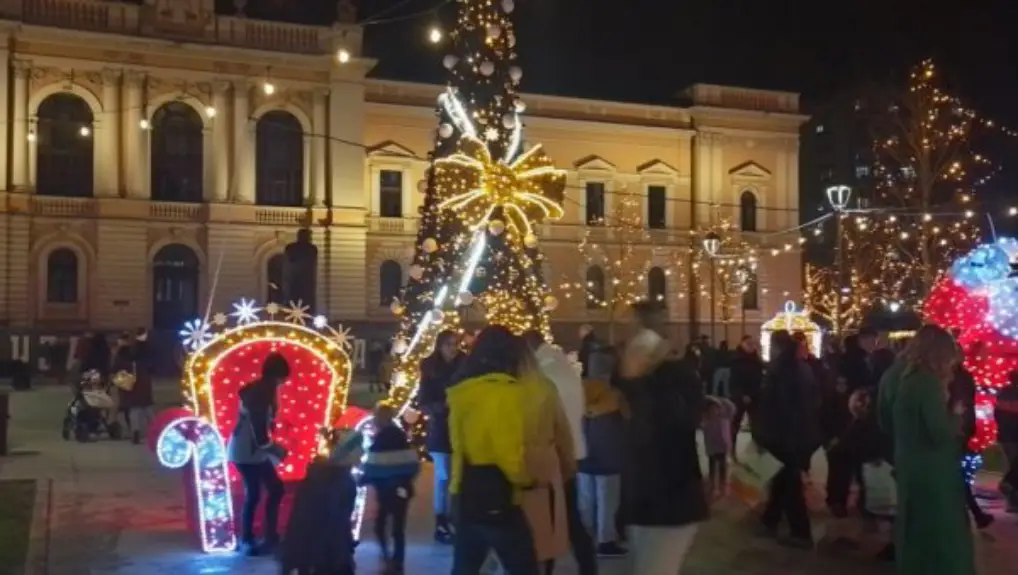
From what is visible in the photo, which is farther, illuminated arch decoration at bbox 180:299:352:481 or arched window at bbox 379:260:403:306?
arched window at bbox 379:260:403:306

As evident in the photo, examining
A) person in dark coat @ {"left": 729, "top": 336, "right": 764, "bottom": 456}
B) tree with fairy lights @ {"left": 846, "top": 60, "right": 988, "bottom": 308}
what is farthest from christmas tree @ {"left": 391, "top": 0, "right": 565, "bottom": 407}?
tree with fairy lights @ {"left": 846, "top": 60, "right": 988, "bottom": 308}

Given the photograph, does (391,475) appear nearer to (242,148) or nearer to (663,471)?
(663,471)

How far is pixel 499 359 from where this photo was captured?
5828 mm

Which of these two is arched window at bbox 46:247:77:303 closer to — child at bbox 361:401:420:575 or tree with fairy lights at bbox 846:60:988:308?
tree with fairy lights at bbox 846:60:988:308

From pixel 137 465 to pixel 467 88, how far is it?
6.68m

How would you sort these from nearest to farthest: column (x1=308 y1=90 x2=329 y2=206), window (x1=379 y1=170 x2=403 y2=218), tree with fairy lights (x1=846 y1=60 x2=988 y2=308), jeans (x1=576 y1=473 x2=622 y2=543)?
jeans (x1=576 y1=473 x2=622 y2=543), tree with fairy lights (x1=846 y1=60 x2=988 y2=308), column (x1=308 y1=90 x2=329 y2=206), window (x1=379 y1=170 x2=403 y2=218)

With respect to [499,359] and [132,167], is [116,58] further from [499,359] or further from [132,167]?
[499,359]

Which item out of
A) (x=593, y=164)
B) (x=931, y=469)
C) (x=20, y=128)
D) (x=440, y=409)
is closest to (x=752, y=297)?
(x=593, y=164)

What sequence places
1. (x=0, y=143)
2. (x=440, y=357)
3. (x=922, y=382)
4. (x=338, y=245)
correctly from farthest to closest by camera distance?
1. (x=338, y=245)
2. (x=0, y=143)
3. (x=440, y=357)
4. (x=922, y=382)

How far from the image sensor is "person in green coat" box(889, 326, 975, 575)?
6.62 meters

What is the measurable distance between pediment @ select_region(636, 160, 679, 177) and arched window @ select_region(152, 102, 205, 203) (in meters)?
18.1

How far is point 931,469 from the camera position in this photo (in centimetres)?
666

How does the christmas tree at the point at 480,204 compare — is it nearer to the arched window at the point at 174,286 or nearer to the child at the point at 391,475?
the child at the point at 391,475

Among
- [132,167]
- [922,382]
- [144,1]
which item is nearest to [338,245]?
[132,167]
